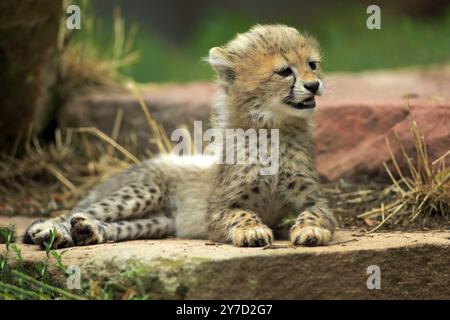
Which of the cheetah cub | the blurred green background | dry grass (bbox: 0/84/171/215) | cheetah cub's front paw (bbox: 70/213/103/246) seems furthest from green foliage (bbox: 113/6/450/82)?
cheetah cub's front paw (bbox: 70/213/103/246)

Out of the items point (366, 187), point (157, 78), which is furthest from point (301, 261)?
point (157, 78)

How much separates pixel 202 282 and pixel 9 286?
3.23ft

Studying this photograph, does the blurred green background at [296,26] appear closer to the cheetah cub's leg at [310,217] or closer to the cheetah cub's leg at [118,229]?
the cheetah cub's leg at [118,229]

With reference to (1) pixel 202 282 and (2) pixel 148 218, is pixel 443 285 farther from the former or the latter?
(2) pixel 148 218

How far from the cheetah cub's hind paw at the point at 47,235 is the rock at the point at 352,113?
1.84 meters

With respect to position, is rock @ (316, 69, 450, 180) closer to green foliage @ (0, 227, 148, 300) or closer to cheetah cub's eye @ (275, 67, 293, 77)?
cheetah cub's eye @ (275, 67, 293, 77)

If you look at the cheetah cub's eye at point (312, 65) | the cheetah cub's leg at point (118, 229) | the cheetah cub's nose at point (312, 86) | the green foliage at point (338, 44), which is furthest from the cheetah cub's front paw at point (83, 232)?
the green foliage at point (338, 44)

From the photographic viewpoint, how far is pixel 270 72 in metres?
5.02

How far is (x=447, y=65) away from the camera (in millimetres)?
8586

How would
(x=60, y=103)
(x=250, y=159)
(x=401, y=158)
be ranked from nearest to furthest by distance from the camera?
(x=250, y=159) → (x=401, y=158) → (x=60, y=103)

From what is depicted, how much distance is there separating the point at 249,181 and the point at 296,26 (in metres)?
4.40

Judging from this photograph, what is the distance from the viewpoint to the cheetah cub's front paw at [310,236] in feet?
14.6

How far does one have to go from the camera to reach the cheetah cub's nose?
191 inches

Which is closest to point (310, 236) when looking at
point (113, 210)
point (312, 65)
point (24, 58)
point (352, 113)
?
point (312, 65)
